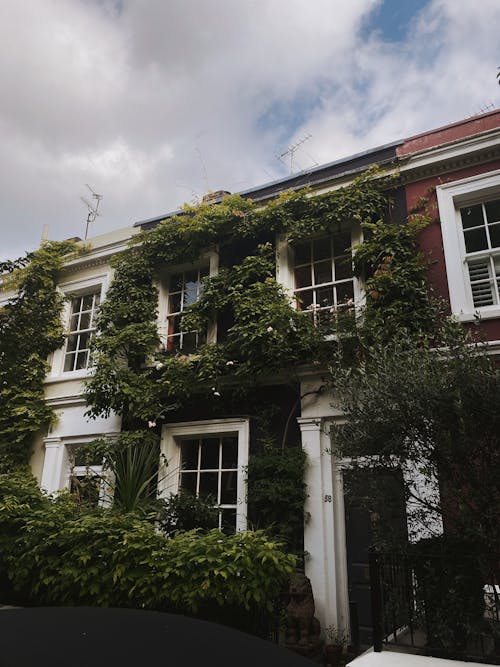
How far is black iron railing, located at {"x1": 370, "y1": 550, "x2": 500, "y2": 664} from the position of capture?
12.1ft

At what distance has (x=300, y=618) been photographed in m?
5.58

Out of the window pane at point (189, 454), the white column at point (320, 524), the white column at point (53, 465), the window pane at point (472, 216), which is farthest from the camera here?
the white column at point (53, 465)

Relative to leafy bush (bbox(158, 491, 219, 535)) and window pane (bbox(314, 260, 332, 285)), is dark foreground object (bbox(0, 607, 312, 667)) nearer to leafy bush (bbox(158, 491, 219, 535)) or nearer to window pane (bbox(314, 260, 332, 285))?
leafy bush (bbox(158, 491, 219, 535))

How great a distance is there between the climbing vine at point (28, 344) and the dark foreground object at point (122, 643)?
8.20 meters

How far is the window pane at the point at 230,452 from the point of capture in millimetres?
7809

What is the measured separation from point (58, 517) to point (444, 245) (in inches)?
248

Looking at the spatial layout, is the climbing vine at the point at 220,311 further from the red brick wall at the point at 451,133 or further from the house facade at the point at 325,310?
the red brick wall at the point at 451,133

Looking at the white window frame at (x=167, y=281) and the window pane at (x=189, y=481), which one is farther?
the white window frame at (x=167, y=281)

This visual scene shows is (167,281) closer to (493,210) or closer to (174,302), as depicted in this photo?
(174,302)

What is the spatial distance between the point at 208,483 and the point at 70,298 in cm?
Result: 534

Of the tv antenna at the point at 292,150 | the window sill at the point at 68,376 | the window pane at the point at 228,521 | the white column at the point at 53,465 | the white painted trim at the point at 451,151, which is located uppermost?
the tv antenna at the point at 292,150

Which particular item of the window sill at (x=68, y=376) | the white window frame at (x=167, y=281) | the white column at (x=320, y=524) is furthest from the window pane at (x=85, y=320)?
the white column at (x=320, y=524)

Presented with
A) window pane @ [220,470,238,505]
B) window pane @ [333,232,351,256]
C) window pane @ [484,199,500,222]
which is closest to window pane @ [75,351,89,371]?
window pane @ [220,470,238,505]

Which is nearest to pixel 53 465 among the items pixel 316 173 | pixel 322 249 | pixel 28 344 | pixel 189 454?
pixel 28 344
